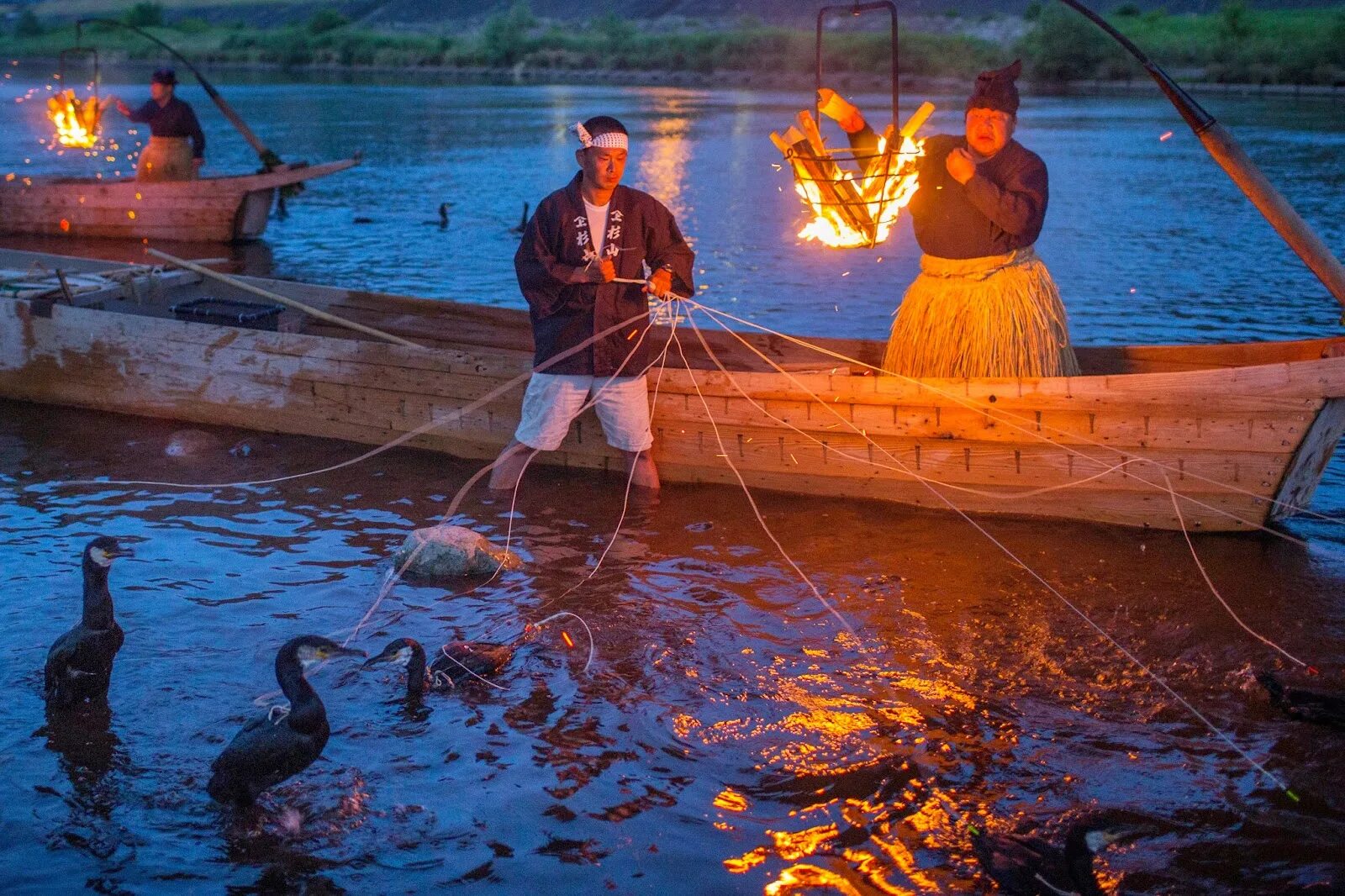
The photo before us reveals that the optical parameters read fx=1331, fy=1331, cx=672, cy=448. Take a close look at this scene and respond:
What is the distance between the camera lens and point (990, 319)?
6.64 m

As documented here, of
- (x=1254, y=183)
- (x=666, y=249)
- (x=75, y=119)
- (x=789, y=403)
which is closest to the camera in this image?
(x=1254, y=183)

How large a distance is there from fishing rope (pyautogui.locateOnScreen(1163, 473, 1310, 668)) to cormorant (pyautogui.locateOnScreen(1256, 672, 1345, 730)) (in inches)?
21.6

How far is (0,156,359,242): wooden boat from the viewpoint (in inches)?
630

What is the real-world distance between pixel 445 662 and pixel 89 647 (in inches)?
52.6

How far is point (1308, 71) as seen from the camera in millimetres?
38969

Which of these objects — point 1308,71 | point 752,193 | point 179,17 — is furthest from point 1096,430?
point 179,17

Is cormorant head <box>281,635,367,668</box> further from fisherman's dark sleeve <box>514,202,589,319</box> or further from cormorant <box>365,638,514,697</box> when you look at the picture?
fisherman's dark sleeve <box>514,202,589,319</box>

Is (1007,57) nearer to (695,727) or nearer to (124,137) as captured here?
(124,137)

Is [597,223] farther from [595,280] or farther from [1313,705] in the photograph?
[1313,705]

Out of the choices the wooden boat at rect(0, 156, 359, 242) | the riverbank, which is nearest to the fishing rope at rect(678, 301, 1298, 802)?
the wooden boat at rect(0, 156, 359, 242)

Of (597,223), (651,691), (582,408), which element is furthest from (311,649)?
(597,223)

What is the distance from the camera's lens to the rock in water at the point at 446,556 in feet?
21.1

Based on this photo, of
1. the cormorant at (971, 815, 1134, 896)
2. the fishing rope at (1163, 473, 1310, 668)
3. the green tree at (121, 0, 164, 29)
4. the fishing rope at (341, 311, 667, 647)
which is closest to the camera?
the cormorant at (971, 815, 1134, 896)

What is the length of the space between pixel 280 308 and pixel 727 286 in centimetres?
654
